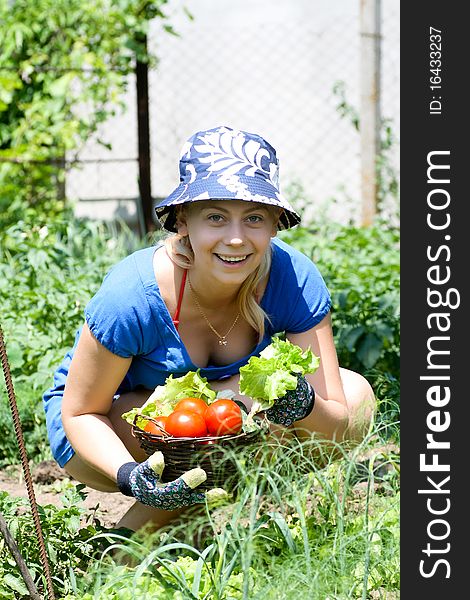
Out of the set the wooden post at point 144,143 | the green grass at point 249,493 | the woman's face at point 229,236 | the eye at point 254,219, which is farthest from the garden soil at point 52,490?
the wooden post at point 144,143

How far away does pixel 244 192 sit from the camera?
248 cm

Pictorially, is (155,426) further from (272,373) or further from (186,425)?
(272,373)

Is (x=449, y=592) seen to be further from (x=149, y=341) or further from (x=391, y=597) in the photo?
(x=149, y=341)

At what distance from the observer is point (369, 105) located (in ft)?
22.2

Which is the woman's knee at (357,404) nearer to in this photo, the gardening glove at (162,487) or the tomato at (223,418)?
the tomato at (223,418)

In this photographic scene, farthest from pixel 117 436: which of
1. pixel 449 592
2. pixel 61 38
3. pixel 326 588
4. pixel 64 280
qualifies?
pixel 61 38

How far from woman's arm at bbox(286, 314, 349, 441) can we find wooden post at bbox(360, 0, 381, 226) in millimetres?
4083

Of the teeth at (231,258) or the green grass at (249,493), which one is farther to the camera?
the teeth at (231,258)

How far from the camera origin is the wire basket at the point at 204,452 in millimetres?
2289

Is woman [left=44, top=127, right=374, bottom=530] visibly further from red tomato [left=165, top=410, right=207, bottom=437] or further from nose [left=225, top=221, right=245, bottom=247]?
red tomato [left=165, top=410, right=207, bottom=437]

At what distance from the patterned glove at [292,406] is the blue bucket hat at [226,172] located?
1.51 feet

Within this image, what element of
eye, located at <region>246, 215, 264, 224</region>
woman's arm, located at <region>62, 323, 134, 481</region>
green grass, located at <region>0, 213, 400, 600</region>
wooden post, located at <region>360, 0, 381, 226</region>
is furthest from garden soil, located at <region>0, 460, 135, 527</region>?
wooden post, located at <region>360, 0, 381, 226</region>

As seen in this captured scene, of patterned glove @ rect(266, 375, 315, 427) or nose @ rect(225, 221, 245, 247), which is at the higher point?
nose @ rect(225, 221, 245, 247)

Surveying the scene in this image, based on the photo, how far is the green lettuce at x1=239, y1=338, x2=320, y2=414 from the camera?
2.34m
